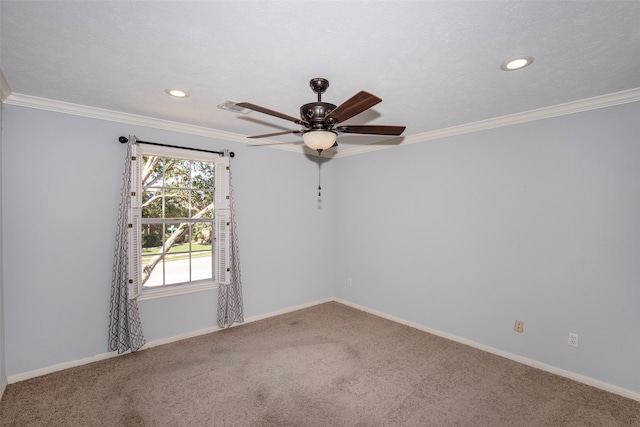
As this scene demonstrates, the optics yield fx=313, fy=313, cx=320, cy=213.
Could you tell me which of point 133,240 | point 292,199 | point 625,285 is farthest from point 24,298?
point 625,285

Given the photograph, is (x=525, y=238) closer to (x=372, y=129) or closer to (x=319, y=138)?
(x=372, y=129)

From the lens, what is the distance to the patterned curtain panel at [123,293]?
3168 millimetres

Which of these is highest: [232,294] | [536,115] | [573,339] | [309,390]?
[536,115]

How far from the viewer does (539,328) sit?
3088mm

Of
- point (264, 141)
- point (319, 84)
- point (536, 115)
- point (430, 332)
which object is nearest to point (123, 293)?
point (264, 141)

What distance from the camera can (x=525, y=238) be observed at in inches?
126

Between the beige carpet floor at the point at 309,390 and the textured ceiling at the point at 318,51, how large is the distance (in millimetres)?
2519

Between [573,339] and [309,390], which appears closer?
[309,390]

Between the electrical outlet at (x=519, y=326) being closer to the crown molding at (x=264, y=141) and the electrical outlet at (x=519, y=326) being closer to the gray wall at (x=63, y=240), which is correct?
the crown molding at (x=264, y=141)

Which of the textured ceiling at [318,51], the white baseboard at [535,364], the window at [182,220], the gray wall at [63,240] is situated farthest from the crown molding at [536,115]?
the gray wall at [63,240]

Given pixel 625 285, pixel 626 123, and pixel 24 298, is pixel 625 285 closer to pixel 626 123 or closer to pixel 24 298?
pixel 626 123

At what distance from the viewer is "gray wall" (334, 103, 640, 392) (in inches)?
105

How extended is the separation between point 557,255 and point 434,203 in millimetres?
1370

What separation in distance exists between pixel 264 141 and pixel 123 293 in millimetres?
2446
